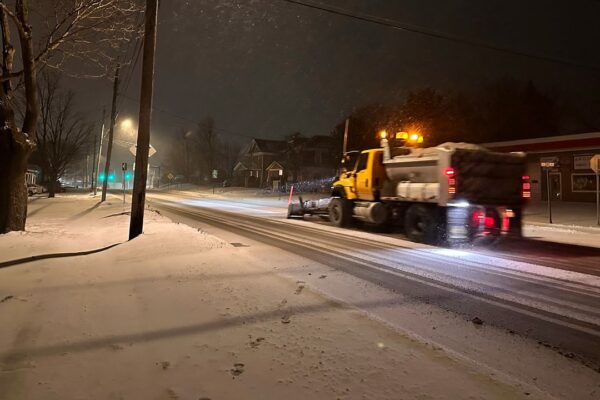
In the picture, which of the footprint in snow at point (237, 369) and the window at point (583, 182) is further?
the window at point (583, 182)

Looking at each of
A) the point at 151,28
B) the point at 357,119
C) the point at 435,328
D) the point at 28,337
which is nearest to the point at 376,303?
the point at 435,328

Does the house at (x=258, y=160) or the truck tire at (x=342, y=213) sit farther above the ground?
the house at (x=258, y=160)

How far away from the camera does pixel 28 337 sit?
4582mm

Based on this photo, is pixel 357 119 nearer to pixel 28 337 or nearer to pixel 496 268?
pixel 496 268

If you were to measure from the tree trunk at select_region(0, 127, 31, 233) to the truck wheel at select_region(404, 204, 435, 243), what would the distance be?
10.4 meters

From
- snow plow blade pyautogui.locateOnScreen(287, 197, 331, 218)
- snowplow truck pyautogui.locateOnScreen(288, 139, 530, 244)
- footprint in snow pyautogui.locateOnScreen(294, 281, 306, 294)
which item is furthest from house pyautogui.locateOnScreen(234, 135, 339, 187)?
footprint in snow pyautogui.locateOnScreen(294, 281, 306, 294)

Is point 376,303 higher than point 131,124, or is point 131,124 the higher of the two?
point 131,124

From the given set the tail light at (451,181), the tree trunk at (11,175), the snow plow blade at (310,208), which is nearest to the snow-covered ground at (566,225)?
the tail light at (451,181)

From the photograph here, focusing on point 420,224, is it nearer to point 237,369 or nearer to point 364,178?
point 364,178

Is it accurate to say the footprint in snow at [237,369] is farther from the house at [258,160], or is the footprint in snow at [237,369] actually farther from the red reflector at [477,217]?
the house at [258,160]

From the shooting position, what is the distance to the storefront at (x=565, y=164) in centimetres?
2722

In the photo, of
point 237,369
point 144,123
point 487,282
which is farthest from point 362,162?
point 237,369

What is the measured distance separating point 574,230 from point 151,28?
52.0 feet

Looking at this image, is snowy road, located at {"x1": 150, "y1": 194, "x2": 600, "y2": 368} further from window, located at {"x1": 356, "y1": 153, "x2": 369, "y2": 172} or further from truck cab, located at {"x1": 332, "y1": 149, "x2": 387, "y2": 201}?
window, located at {"x1": 356, "y1": 153, "x2": 369, "y2": 172}
